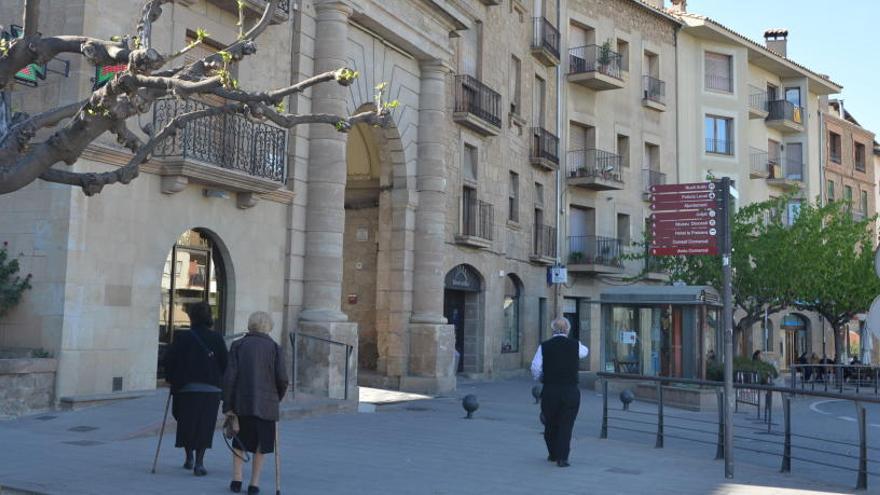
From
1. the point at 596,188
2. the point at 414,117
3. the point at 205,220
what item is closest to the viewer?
the point at 205,220

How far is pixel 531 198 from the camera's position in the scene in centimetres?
2966

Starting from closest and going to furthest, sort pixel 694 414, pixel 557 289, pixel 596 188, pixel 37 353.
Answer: pixel 37 353 < pixel 694 414 < pixel 557 289 < pixel 596 188

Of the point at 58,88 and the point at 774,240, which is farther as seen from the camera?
the point at 774,240

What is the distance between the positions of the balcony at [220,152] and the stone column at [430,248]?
558 centimetres

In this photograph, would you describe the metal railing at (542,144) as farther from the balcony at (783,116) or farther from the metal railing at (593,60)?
the balcony at (783,116)

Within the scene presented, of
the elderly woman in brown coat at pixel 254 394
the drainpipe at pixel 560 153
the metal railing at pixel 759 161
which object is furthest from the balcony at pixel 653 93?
the elderly woman in brown coat at pixel 254 394

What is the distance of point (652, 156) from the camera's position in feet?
121

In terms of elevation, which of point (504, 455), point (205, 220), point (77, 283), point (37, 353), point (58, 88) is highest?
point (58, 88)

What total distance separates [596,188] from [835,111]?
2675 centimetres

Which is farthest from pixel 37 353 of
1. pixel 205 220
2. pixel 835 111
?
pixel 835 111

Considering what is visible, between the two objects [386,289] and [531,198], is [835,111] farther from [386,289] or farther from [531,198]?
[386,289]

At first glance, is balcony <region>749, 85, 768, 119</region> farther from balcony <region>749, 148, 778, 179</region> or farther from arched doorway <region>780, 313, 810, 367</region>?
arched doorway <region>780, 313, 810, 367</region>

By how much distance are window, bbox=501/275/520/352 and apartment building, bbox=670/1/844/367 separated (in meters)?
11.3

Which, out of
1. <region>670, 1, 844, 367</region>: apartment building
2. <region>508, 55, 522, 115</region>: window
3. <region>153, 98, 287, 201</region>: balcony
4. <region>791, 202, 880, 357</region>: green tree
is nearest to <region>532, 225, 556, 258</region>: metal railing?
<region>508, 55, 522, 115</region>: window
